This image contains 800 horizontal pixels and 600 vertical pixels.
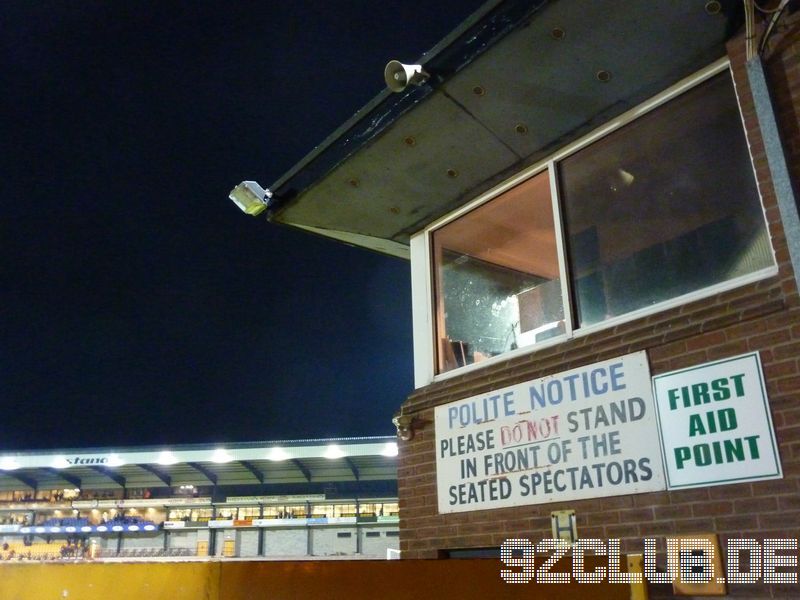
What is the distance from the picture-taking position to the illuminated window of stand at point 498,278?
5.23 meters

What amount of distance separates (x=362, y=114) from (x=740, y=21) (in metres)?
2.54

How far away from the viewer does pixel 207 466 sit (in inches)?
1014

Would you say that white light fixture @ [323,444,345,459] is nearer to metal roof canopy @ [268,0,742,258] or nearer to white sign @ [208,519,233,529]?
white sign @ [208,519,233,529]

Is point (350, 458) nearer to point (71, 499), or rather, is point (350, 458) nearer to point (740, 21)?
point (71, 499)

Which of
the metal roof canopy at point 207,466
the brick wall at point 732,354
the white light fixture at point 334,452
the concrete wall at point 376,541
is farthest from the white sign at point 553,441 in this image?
the concrete wall at point 376,541

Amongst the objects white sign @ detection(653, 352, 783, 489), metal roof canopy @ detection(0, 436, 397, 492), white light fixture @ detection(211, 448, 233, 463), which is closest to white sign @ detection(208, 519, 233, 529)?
metal roof canopy @ detection(0, 436, 397, 492)

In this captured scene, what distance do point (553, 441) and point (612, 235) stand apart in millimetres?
1450

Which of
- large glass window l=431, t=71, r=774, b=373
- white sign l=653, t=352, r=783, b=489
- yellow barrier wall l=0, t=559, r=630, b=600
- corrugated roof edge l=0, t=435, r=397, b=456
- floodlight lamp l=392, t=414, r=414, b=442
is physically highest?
corrugated roof edge l=0, t=435, r=397, b=456

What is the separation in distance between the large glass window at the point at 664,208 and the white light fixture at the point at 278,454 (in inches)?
812

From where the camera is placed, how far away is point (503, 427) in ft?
16.4

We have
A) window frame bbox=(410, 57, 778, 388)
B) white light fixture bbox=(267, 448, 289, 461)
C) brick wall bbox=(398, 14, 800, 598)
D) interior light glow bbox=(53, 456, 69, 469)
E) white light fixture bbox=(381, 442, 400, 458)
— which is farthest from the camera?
interior light glow bbox=(53, 456, 69, 469)

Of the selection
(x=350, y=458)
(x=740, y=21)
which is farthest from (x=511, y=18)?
(x=350, y=458)

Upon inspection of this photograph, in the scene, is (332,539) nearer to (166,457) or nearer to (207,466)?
(207,466)

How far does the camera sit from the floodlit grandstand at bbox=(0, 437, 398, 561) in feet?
80.3
